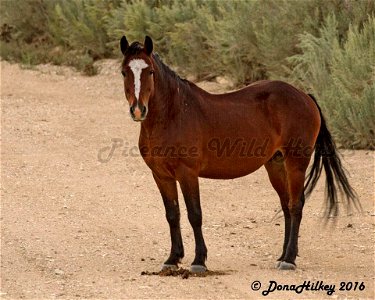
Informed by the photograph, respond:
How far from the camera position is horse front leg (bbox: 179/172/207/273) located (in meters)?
7.28

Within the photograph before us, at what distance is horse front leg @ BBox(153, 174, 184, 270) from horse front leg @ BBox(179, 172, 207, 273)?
0.23 m

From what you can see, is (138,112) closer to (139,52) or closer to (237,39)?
(139,52)

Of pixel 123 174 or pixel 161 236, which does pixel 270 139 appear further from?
pixel 123 174

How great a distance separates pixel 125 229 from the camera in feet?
29.3

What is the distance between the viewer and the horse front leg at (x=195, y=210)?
7281 mm

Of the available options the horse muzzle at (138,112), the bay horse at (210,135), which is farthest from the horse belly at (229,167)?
the horse muzzle at (138,112)

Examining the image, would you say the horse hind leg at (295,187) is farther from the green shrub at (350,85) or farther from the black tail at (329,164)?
the green shrub at (350,85)

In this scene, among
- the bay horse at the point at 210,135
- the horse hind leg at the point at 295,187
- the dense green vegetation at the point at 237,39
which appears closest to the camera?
the bay horse at the point at 210,135

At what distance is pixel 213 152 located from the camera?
7.53 m

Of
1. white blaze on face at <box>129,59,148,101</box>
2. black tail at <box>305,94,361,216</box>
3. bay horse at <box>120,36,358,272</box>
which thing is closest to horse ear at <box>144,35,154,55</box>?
bay horse at <box>120,36,358,272</box>

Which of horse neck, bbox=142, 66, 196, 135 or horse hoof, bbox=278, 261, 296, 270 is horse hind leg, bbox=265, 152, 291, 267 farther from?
horse neck, bbox=142, 66, 196, 135

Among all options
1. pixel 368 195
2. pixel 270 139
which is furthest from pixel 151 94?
pixel 368 195

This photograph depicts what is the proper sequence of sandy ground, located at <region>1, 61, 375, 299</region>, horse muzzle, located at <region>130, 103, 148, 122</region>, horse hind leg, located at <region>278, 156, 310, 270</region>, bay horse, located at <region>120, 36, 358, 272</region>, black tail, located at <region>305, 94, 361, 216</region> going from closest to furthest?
1. horse muzzle, located at <region>130, 103, 148, 122</region>
2. sandy ground, located at <region>1, 61, 375, 299</region>
3. bay horse, located at <region>120, 36, 358, 272</region>
4. horse hind leg, located at <region>278, 156, 310, 270</region>
5. black tail, located at <region>305, 94, 361, 216</region>

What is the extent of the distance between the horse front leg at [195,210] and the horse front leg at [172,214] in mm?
234
